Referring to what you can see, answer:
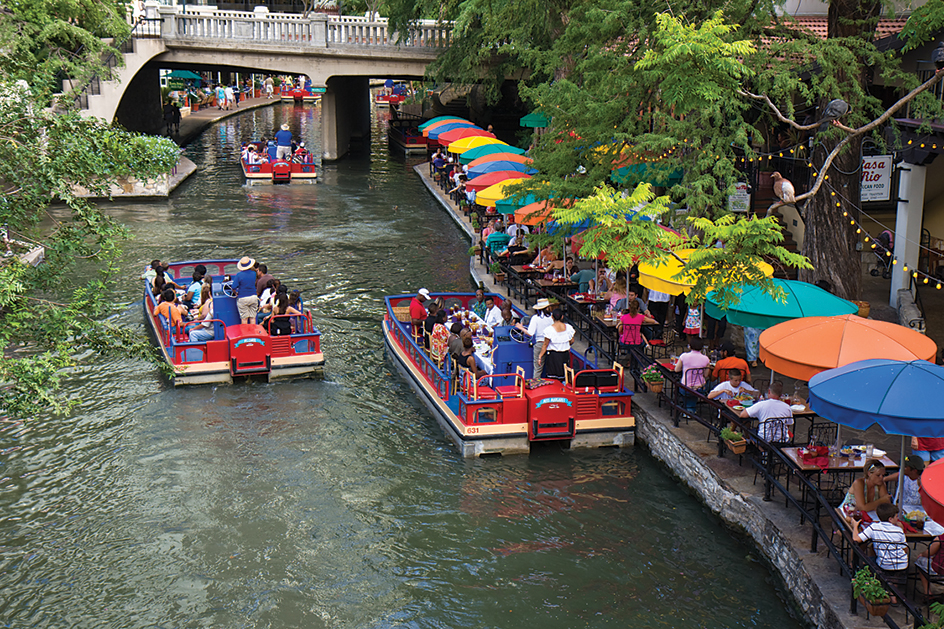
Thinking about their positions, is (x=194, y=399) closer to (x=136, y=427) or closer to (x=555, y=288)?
(x=136, y=427)

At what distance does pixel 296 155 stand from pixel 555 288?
24.9 m

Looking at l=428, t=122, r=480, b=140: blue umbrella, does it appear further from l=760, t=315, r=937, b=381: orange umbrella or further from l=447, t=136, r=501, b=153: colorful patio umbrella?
l=760, t=315, r=937, b=381: orange umbrella

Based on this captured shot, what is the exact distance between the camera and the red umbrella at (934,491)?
7.64m

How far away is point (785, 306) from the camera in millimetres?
13570

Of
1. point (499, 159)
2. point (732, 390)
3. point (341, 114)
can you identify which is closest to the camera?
point (732, 390)

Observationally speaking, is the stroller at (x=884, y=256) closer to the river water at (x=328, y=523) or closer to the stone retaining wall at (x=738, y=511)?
the stone retaining wall at (x=738, y=511)

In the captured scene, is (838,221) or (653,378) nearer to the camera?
(653,378)

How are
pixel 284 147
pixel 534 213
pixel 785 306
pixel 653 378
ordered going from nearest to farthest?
1. pixel 785 306
2. pixel 653 378
3. pixel 534 213
4. pixel 284 147

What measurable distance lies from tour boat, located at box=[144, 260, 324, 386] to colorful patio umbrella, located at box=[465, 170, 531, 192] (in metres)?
7.92

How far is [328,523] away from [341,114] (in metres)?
38.7

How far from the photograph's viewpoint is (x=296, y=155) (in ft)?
142

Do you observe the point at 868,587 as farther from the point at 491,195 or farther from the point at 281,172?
the point at 281,172

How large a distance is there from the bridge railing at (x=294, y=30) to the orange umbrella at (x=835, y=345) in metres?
32.3

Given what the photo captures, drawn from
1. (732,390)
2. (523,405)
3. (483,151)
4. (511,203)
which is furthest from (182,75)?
(732,390)
